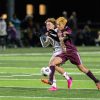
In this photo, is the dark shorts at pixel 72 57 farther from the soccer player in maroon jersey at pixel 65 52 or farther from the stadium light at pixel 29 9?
the stadium light at pixel 29 9

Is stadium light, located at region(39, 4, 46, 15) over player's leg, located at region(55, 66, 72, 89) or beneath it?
beneath

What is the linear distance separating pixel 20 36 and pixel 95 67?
18.0 meters

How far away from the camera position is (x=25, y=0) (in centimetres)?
4959

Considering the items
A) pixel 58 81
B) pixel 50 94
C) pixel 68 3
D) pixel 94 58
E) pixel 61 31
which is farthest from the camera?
pixel 68 3

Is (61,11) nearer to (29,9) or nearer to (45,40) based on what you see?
(29,9)

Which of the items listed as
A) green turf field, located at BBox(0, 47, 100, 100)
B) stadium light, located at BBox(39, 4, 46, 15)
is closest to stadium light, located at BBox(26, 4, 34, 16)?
stadium light, located at BBox(39, 4, 46, 15)

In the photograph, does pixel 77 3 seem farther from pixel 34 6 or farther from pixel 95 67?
pixel 95 67

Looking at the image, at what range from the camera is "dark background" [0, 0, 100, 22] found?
160ft

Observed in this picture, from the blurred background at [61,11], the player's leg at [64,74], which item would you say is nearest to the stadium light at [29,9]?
the blurred background at [61,11]

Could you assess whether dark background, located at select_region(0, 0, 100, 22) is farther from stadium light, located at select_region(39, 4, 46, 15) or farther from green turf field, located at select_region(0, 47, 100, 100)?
green turf field, located at select_region(0, 47, 100, 100)

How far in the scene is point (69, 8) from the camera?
49.2 m

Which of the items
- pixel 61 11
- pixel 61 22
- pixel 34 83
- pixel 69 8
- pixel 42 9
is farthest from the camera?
pixel 61 11

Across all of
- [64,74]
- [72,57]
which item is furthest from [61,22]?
[64,74]

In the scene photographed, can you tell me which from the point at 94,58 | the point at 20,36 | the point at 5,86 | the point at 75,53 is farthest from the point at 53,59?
the point at 20,36
